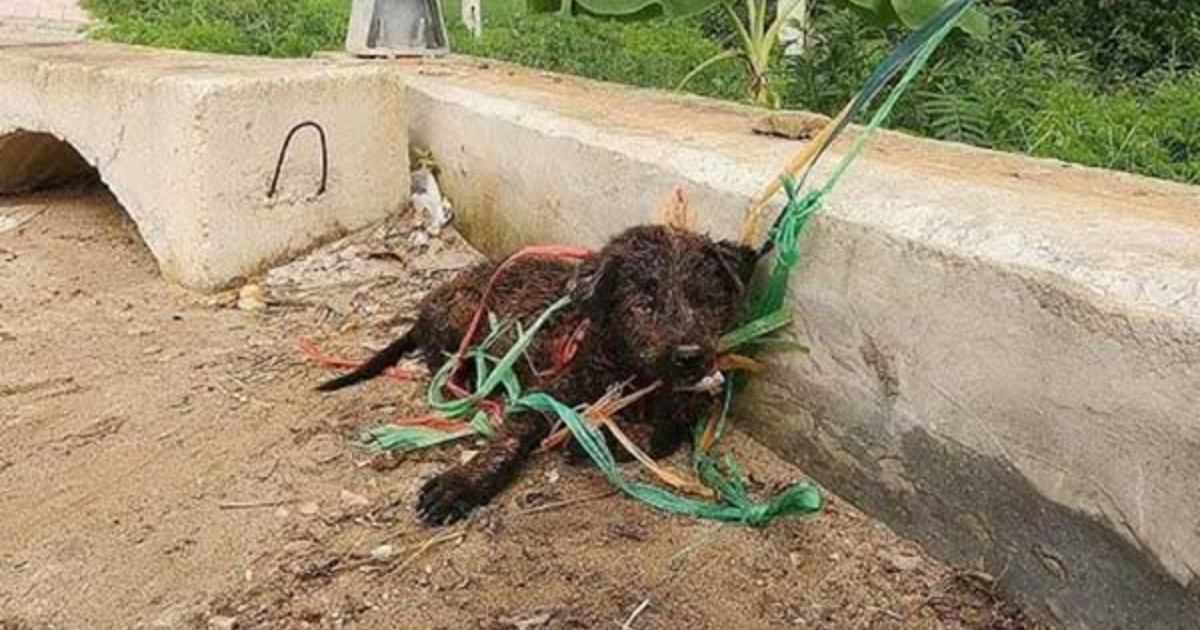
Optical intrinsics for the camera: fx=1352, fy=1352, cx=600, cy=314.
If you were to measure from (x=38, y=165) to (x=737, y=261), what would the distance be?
11.7ft

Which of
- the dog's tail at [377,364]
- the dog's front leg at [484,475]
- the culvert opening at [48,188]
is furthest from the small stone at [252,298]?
the dog's front leg at [484,475]

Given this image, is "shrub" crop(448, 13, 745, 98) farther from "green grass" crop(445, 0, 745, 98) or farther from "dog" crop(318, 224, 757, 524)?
"dog" crop(318, 224, 757, 524)

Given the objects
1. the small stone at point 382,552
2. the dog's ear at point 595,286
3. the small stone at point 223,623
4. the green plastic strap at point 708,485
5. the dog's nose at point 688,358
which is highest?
the dog's ear at point 595,286

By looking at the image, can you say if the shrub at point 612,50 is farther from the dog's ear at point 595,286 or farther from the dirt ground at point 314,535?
the dog's ear at point 595,286

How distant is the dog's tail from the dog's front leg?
0.63 metres

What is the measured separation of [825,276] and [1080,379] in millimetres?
644

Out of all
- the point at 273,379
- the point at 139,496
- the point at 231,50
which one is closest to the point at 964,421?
the point at 139,496

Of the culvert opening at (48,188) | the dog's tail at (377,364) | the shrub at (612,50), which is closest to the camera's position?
the dog's tail at (377,364)

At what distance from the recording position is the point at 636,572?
222 cm

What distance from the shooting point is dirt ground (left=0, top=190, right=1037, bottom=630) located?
2135 mm

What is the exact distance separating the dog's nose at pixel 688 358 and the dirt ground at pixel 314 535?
0.27 metres

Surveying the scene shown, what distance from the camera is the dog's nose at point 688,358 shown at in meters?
2.40

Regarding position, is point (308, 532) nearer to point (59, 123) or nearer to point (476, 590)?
point (476, 590)

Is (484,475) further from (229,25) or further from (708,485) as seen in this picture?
(229,25)
